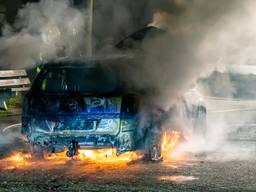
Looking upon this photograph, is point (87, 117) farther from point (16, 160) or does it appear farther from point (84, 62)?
point (16, 160)

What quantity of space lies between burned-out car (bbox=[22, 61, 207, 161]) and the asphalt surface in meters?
0.33

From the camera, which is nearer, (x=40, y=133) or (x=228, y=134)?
(x=40, y=133)

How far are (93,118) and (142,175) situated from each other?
123cm

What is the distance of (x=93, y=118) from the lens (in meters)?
8.27

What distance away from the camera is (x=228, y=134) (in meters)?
12.6

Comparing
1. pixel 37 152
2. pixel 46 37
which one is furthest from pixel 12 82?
pixel 37 152

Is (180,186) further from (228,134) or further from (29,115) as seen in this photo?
(228,134)

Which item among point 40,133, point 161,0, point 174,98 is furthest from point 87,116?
point 161,0

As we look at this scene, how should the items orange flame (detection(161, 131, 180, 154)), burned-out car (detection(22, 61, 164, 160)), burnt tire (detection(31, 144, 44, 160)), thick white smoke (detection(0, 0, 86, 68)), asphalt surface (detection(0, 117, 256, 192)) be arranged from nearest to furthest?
1. asphalt surface (detection(0, 117, 256, 192))
2. burned-out car (detection(22, 61, 164, 160))
3. burnt tire (detection(31, 144, 44, 160))
4. orange flame (detection(161, 131, 180, 154))
5. thick white smoke (detection(0, 0, 86, 68))

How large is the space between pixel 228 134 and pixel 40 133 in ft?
18.0

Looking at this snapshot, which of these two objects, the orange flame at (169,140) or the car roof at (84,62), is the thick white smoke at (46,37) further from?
the car roof at (84,62)

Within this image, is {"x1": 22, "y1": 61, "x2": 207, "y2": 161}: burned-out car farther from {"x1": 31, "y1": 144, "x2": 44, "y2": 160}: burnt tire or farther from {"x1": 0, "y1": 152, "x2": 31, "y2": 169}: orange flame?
{"x1": 0, "y1": 152, "x2": 31, "y2": 169}: orange flame

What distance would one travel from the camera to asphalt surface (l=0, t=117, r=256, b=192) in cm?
683

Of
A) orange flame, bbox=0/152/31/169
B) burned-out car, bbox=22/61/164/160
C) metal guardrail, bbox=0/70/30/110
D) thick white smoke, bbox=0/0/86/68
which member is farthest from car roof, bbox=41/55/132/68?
thick white smoke, bbox=0/0/86/68
